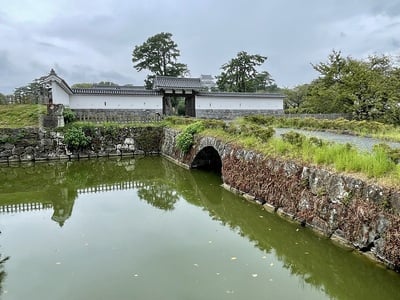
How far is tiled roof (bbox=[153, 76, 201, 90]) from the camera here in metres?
26.1

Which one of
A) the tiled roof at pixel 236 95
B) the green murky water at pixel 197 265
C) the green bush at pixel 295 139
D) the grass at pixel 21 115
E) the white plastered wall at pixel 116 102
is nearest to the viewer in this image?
the green murky water at pixel 197 265

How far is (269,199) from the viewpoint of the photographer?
8359 mm

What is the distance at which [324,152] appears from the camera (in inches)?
275

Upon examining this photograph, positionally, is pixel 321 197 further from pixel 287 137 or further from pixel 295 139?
pixel 287 137

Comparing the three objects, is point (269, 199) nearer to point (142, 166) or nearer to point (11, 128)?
point (142, 166)

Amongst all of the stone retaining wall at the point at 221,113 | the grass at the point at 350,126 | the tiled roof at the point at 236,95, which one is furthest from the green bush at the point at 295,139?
the tiled roof at the point at 236,95

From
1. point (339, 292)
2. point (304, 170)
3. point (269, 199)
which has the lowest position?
point (339, 292)

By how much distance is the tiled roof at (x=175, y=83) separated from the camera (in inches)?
1029

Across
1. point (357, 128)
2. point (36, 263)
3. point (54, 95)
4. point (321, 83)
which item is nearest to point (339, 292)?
point (36, 263)

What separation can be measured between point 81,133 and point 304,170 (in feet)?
44.6

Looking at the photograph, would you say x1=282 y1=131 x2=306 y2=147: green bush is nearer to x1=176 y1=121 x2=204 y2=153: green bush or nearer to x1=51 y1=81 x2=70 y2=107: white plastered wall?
x1=176 y1=121 x2=204 y2=153: green bush

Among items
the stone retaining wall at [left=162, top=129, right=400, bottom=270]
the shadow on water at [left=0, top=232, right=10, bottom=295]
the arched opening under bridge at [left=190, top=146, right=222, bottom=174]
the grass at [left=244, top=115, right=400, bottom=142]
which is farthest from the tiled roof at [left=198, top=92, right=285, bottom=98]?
the shadow on water at [left=0, top=232, right=10, bottom=295]

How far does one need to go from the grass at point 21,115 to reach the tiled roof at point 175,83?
8944 mm

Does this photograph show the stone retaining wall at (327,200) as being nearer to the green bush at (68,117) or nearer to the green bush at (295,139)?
the green bush at (295,139)
